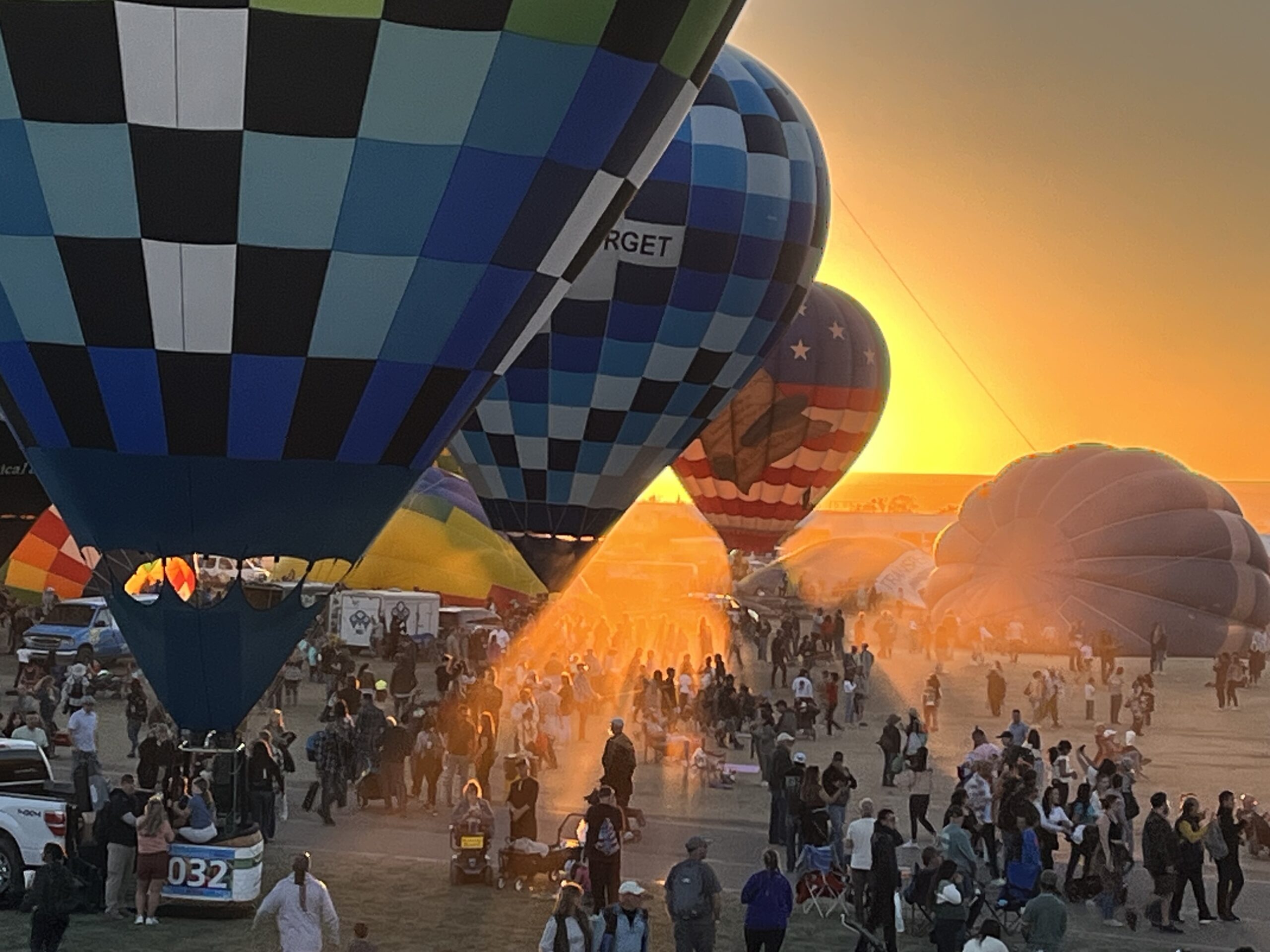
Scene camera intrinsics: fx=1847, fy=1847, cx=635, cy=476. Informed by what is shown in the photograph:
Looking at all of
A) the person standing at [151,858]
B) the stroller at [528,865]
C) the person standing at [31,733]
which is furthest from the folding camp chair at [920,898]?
the person standing at [31,733]

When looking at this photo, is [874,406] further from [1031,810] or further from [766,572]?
[1031,810]

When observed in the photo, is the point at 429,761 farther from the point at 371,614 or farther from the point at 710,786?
the point at 371,614

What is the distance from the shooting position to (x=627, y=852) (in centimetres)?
1496

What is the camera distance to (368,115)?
10789 mm

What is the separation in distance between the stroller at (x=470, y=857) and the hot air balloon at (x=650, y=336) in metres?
8.68

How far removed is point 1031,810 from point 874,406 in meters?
25.1

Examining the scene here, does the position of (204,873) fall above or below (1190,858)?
below

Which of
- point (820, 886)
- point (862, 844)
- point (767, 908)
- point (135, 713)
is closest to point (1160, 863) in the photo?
point (862, 844)

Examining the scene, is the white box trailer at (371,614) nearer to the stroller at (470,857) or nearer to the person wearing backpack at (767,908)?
the stroller at (470,857)

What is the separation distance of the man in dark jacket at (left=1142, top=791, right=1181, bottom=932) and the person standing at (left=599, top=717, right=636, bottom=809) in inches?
161

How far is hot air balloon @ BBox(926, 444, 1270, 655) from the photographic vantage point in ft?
119

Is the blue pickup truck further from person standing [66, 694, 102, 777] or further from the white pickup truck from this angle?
the white pickup truck

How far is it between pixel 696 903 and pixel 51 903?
143 inches

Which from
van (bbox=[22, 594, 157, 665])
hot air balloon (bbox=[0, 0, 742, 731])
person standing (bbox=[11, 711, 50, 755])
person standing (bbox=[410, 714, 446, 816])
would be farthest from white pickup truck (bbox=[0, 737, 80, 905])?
van (bbox=[22, 594, 157, 665])
